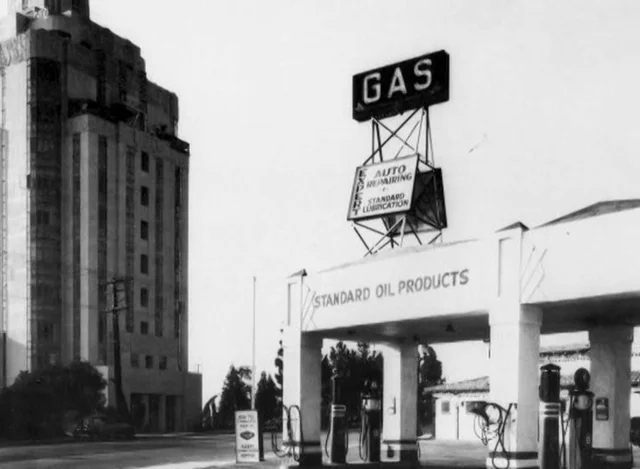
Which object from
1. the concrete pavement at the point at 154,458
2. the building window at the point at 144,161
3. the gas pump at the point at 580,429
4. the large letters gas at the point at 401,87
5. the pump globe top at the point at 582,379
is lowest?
the concrete pavement at the point at 154,458

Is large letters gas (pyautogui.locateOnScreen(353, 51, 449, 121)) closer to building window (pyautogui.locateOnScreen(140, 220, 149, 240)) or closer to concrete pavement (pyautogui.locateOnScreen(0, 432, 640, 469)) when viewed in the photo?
concrete pavement (pyautogui.locateOnScreen(0, 432, 640, 469))

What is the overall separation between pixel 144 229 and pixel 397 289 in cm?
6989

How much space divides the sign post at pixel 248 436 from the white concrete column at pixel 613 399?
1181 cm

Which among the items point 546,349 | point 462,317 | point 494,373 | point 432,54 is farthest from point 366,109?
point 546,349

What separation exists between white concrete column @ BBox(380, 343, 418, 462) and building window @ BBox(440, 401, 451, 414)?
107 ft

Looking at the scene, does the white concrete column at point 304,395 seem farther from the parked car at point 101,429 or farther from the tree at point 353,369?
the tree at point 353,369

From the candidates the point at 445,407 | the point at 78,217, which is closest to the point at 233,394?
the point at 78,217

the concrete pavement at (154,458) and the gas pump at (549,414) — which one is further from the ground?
the gas pump at (549,414)

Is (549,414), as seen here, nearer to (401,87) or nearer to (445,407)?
(401,87)

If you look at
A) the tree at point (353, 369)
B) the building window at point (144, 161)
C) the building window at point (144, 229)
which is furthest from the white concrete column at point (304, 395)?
the building window at point (144, 161)

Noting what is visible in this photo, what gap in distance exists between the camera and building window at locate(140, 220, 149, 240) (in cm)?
8931

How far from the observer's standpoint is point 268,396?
341 feet

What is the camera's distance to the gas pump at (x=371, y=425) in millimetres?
27828


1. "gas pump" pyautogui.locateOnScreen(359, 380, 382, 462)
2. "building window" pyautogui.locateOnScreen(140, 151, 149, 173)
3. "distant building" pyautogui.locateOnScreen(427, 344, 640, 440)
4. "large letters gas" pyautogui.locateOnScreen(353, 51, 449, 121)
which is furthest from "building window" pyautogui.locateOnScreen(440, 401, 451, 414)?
"building window" pyautogui.locateOnScreen(140, 151, 149, 173)
